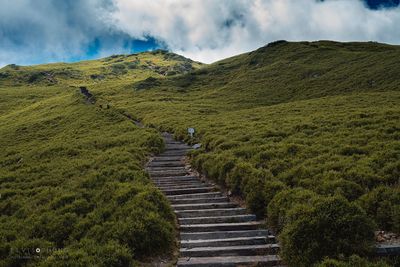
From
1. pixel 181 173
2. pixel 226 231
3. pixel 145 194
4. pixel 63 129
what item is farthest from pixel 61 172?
pixel 63 129

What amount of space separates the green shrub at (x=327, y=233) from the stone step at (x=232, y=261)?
0.47 m

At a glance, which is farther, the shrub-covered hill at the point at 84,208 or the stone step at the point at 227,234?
the stone step at the point at 227,234

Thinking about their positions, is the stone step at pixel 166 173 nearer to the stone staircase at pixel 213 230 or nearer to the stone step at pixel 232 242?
the stone staircase at pixel 213 230

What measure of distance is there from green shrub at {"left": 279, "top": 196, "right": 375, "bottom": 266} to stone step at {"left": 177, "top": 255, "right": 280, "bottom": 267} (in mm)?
470

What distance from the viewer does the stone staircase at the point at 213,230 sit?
11102 millimetres

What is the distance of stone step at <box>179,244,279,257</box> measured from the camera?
11.3 m

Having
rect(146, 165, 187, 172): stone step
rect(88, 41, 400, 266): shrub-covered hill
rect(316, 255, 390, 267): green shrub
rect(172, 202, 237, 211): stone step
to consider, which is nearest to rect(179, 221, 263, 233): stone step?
rect(88, 41, 400, 266): shrub-covered hill

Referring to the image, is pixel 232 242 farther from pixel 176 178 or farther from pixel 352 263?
pixel 176 178

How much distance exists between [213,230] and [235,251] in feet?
6.15

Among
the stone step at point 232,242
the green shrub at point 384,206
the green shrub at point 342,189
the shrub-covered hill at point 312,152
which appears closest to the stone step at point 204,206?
the shrub-covered hill at point 312,152

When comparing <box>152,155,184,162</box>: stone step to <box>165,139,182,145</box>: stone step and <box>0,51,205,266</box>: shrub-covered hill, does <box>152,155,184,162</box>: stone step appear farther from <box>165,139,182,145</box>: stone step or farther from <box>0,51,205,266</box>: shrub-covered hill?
<box>165,139,182,145</box>: stone step

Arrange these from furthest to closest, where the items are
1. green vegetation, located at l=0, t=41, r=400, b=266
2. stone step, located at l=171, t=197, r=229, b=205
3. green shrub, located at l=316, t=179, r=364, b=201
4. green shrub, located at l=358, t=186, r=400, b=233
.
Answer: stone step, located at l=171, t=197, r=229, b=205
green shrub, located at l=316, t=179, r=364, b=201
green shrub, located at l=358, t=186, r=400, b=233
green vegetation, located at l=0, t=41, r=400, b=266

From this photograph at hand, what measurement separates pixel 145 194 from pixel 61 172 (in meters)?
9.08

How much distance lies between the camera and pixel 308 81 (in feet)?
208
